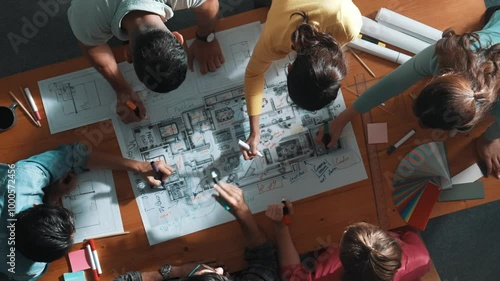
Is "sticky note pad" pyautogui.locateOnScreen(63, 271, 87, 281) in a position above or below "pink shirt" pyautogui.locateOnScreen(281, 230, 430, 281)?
above

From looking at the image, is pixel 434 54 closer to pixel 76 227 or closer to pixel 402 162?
pixel 402 162

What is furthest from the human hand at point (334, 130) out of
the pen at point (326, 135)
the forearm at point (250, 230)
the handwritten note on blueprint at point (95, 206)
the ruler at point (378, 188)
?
the handwritten note on blueprint at point (95, 206)

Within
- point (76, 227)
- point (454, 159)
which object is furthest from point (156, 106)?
point (454, 159)

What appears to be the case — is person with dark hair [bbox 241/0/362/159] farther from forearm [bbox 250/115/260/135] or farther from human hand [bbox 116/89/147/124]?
human hand [bbox 116/89/147/124]


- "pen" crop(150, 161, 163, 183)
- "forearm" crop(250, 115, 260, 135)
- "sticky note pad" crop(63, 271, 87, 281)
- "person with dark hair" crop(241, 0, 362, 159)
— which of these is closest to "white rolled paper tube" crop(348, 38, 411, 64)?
"person with dark hair" crop(241, 0, 362, 159)

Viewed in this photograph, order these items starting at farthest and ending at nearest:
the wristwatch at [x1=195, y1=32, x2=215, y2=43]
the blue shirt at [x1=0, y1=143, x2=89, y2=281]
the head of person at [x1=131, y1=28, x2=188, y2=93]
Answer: the wristwatch at [x1=195, y1=32, x2=215, y2=43] < the blue shirt at [x1=0, y1=143, x2=89, y2=281] < the head of person at [x1=131, y1=28, x2=188, y2=93]

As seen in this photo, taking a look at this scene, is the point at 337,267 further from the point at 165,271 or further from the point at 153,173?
the point at 153,173

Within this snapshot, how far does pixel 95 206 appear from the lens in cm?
131

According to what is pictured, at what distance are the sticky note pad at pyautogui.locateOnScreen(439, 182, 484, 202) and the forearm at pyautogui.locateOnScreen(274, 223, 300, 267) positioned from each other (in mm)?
486

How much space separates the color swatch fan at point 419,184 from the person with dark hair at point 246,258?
44 centimetres

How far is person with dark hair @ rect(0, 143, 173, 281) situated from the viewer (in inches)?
46.3

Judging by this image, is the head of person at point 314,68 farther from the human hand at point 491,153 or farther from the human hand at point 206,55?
the human hand at point 491,153

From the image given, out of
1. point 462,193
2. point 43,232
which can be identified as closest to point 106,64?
point 43,232

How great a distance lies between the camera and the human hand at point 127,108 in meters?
1.32
